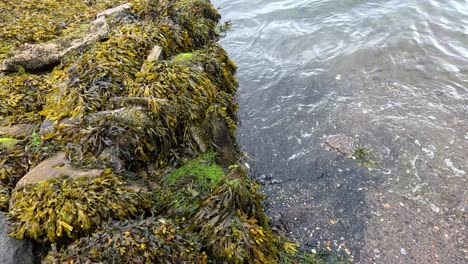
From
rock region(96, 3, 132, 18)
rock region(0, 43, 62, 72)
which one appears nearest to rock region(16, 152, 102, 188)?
rock region(0, 43, 62, 72)

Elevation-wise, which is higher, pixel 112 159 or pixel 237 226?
pixel 112 159

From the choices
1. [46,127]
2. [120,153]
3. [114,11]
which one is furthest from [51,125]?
[114,11]

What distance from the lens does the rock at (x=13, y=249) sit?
2803mm

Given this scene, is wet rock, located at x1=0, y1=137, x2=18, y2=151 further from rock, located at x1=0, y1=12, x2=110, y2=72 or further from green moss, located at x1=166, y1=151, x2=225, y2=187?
rock, located at x1=0, y1=12, x2=110, y2=72

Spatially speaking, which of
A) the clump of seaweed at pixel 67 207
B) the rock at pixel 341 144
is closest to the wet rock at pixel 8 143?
the clump of seaweed at pixel 67 207

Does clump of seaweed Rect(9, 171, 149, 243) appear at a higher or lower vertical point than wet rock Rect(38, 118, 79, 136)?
lower

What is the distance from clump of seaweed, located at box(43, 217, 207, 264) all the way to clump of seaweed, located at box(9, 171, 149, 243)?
149 mm

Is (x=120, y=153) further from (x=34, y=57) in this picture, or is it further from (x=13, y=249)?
(x=34, y=57)

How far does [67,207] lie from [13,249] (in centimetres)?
51

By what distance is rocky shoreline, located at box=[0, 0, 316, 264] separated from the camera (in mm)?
3086

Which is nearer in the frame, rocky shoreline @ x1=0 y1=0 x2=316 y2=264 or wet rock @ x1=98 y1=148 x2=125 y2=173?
rocky shoreline @ x1=0 y1=0 x2=316 y2=264

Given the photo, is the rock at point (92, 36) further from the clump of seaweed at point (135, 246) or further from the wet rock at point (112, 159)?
the clump of seaweed at point (135, 246)

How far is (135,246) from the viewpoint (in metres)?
2.94

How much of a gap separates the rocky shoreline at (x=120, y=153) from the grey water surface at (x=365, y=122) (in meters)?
0.55
